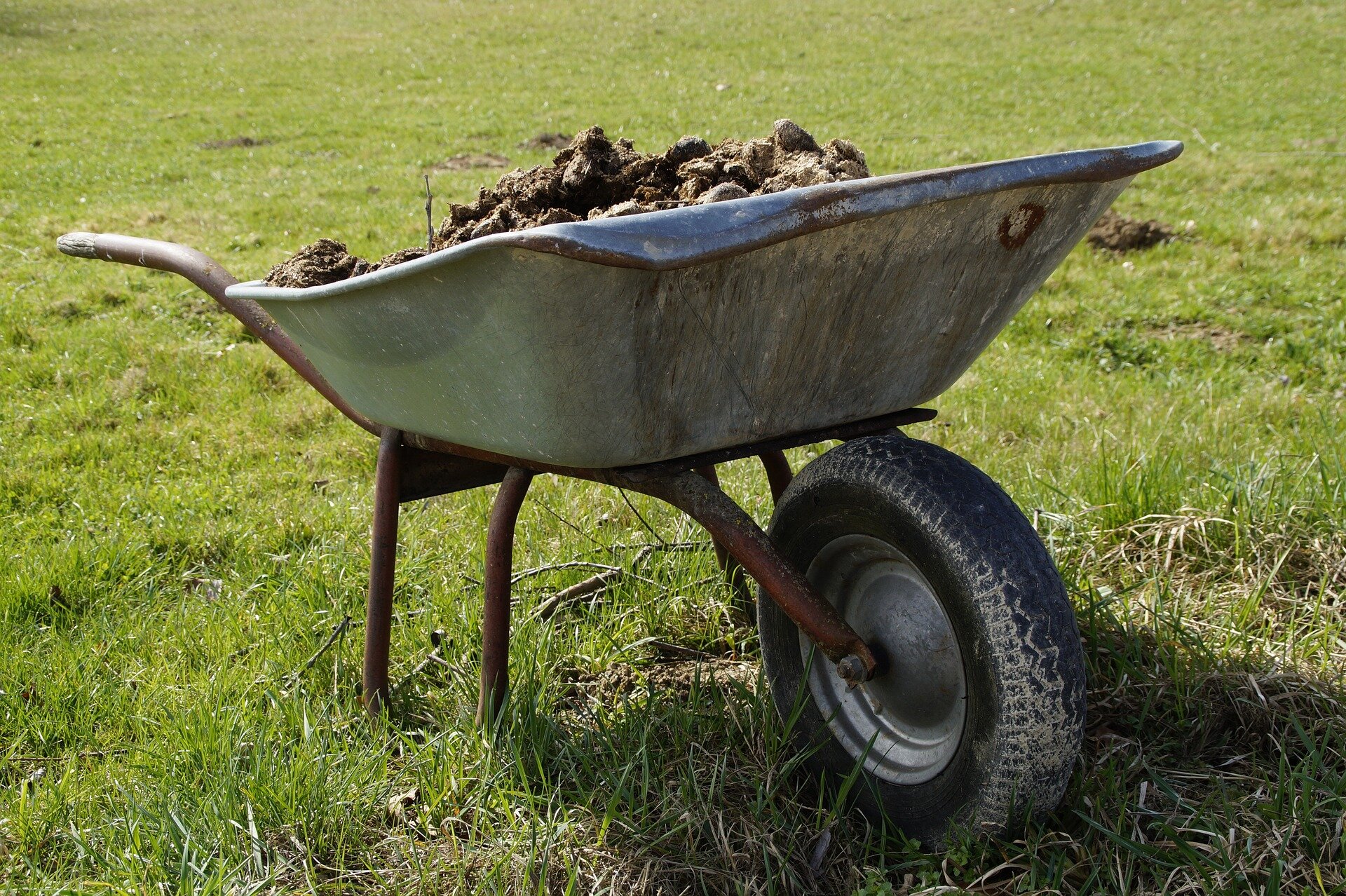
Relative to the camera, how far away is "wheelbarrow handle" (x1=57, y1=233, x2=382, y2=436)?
218 cm

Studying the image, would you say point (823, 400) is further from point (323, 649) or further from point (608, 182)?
point (323, 649)

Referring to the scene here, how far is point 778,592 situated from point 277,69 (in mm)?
16869

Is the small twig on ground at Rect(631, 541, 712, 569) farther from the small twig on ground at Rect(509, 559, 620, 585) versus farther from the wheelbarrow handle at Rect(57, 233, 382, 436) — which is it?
the wheelbarrow handle at Rect(57, 233, 382, 436)

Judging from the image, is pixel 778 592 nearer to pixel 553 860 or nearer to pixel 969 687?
pixel 969 687

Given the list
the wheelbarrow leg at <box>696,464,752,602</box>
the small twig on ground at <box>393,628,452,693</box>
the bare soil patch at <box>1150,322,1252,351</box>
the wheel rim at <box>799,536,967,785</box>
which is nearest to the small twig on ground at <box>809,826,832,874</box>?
the wheel rim at <box>799,536,967,785</box>

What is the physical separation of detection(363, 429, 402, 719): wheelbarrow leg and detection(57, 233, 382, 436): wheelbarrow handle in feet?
0.28

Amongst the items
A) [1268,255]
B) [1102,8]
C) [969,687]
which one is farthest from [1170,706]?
[1102,8]

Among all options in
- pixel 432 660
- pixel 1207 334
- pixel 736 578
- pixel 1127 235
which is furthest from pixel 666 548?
pixel 1127 235

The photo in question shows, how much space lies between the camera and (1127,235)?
6.58m

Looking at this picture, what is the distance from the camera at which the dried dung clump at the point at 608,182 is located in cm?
187

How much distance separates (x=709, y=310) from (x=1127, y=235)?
19.4 feet

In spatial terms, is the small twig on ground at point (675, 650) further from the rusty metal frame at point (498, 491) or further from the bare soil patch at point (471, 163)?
the bare soil patch at point (471, 163)

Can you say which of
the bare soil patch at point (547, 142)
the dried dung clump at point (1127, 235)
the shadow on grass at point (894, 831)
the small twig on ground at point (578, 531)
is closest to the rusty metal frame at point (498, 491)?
the shadow on grass at point (894, 831)

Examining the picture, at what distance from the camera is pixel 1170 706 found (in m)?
1.95
